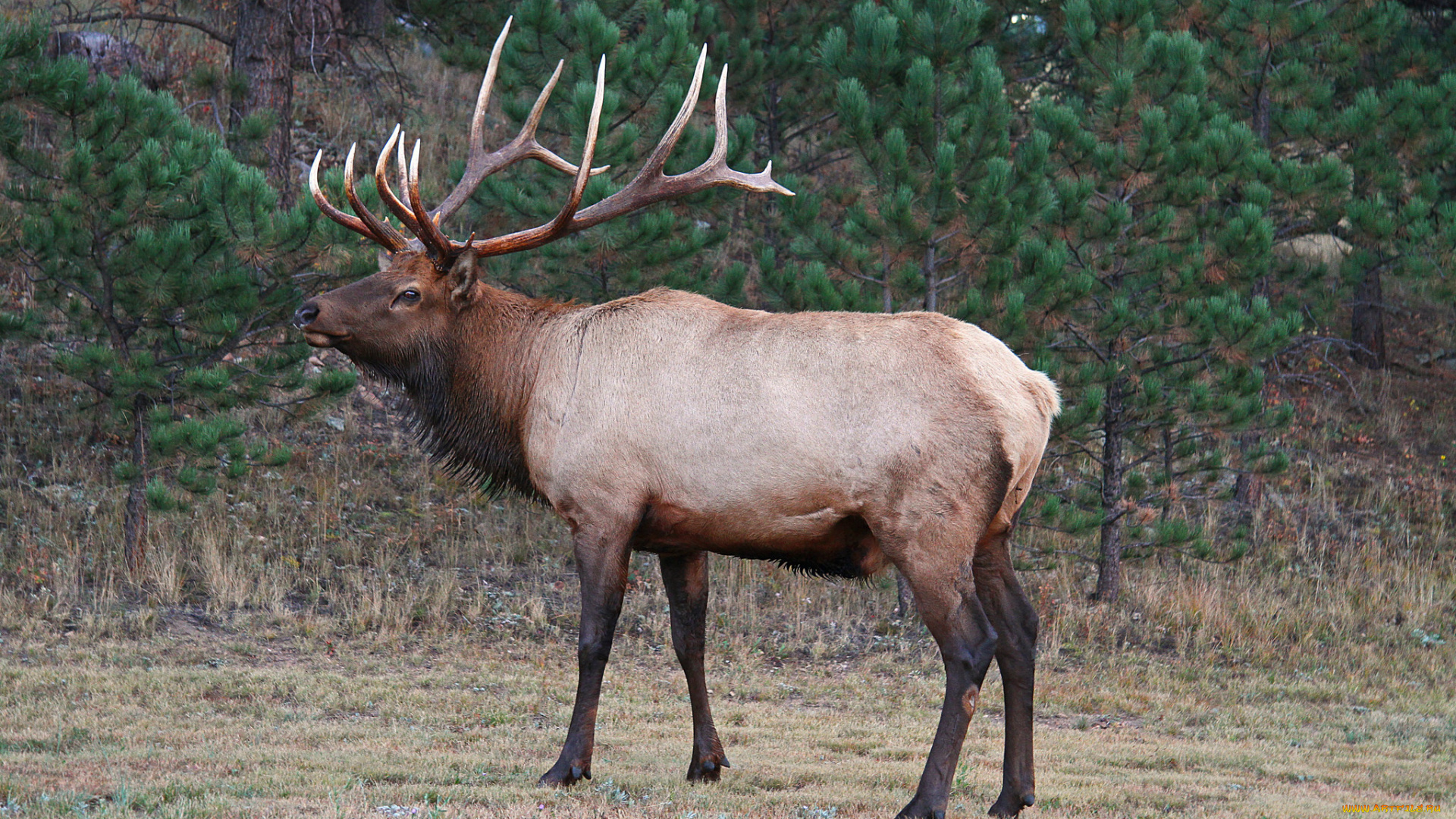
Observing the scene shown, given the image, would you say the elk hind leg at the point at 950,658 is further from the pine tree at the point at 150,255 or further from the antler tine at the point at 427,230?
the pine tree at the point at 150,255

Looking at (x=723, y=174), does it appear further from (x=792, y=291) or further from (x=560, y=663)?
(x=560, y=663)

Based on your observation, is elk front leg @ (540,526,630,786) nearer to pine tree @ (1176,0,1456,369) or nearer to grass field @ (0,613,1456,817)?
grass field @ (0,613,1456,817)

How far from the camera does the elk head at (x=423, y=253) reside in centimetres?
662

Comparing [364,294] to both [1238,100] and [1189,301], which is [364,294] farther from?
[1238,100]

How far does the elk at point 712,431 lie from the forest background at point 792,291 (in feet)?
8.45

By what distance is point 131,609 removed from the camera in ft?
33.3

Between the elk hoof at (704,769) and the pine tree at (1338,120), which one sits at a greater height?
the pine tree at (1338,120)

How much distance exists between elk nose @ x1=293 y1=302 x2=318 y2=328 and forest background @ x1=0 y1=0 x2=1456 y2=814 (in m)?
2.70

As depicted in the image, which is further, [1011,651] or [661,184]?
[661,184]

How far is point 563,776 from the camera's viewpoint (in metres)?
6.11

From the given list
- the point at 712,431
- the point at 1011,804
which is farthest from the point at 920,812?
the point at 712,431

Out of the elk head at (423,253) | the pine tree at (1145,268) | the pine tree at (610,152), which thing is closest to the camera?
the elk head at (423,253)

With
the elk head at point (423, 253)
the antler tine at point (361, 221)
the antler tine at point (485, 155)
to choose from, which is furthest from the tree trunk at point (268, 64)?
the elk head at point (423, 253)

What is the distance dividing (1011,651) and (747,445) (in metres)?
1.55
